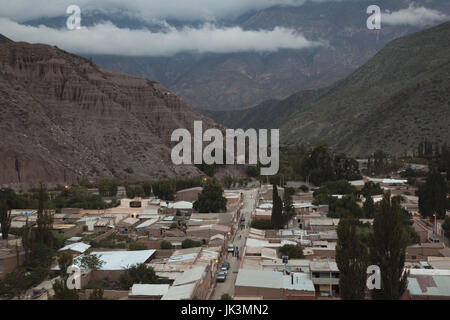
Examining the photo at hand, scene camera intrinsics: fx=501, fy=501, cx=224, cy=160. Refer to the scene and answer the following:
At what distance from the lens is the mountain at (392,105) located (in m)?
91.6

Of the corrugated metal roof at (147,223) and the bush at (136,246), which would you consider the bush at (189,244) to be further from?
the corrugated metal roof at (147,223)

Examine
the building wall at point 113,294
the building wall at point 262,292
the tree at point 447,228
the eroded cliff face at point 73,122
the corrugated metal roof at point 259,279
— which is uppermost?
the eroded cliff face at point 73,122

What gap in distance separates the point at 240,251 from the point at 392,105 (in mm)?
84205

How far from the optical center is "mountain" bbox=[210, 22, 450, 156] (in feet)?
301

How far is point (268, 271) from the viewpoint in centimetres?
2244

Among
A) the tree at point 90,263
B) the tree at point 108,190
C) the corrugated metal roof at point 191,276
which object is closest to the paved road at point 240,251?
the corrugated metal roof at point 191,276

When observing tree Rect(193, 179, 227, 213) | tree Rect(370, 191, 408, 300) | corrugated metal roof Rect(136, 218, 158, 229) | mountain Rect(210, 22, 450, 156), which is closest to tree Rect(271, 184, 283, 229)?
tree Rect(193, 179, 227, 213)

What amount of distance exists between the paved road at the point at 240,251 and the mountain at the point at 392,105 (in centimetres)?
4764

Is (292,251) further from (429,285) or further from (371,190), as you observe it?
(371,190)

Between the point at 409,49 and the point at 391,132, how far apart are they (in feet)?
181

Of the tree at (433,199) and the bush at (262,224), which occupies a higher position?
the tree at (433,199)

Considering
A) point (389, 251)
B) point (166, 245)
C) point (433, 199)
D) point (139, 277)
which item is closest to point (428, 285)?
point (389, 251)

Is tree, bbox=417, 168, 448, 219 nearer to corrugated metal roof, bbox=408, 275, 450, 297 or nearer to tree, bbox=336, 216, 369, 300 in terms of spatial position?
corrugated metal roof, bbox=408, 275, 450, 297
